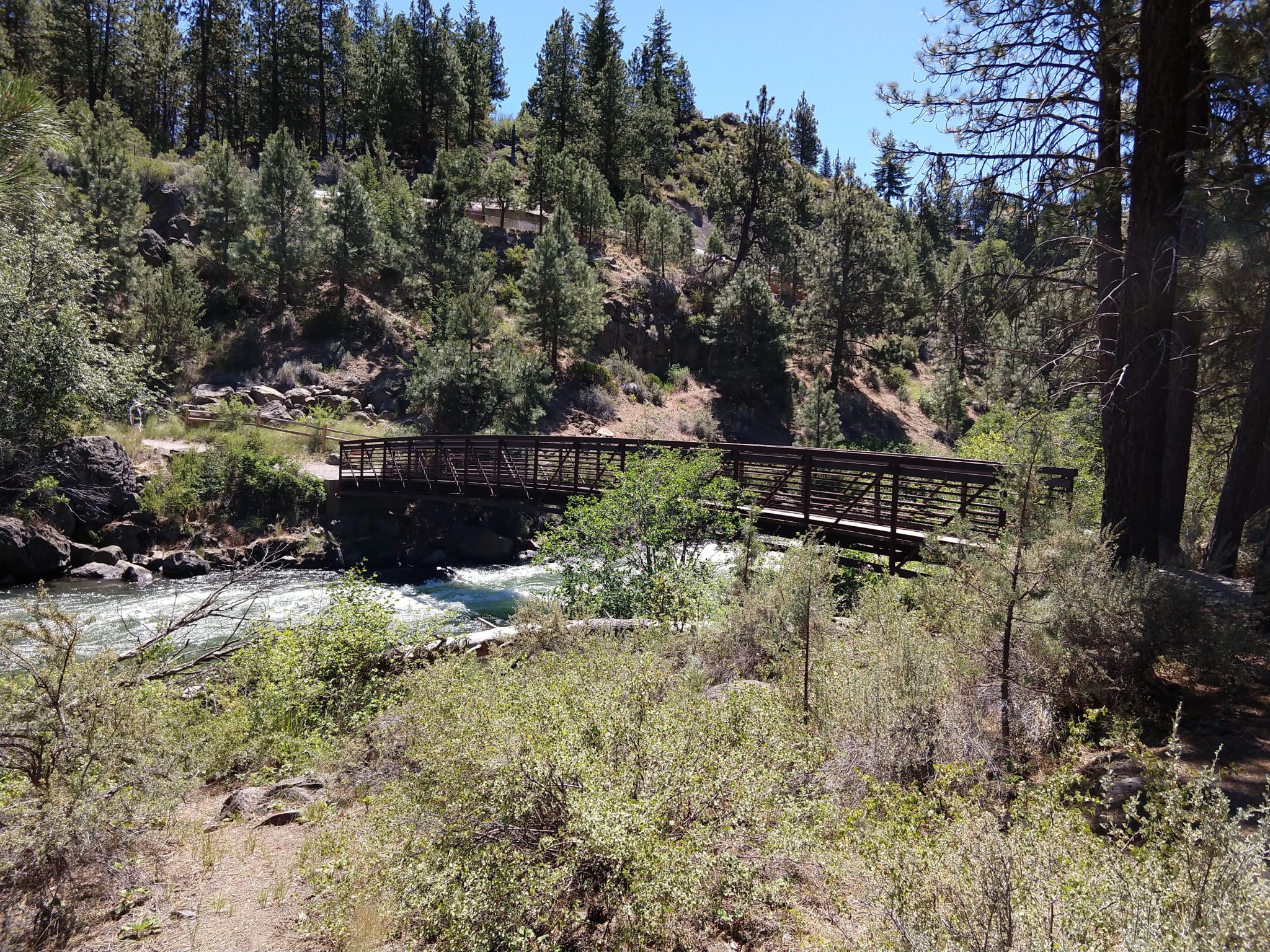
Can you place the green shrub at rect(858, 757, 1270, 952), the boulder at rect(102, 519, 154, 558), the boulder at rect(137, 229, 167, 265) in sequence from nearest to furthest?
the green shrub at rect(858, 757, 1270, 952) → the boulder at rect(102, 519, 154, 558) → the boulder at rect(137, 229, 167, 265)

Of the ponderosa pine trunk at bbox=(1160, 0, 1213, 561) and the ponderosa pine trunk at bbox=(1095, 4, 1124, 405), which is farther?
the ponderosa pine trunk at bbox=(1095, 4, 1124, 405)

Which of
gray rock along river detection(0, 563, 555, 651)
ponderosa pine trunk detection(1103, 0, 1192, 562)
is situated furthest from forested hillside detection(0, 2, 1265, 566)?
gray rock along river detection(0, 563, 555, 651)

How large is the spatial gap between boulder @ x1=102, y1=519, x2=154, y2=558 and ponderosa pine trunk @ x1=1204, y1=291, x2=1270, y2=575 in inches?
915

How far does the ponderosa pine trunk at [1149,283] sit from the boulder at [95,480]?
21.7 m

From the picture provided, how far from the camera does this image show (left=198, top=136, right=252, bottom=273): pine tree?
32750mm

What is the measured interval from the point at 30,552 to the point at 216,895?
16801 mm

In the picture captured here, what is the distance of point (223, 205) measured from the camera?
108ft

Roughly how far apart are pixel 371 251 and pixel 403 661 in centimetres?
3117

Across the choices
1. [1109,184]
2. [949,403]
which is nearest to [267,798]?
[1109,184]

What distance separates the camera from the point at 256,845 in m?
4.43

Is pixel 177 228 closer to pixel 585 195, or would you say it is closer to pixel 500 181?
pixel 500 181

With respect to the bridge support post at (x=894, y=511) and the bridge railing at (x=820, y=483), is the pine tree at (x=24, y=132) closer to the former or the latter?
the bridge railing at (x=820, y=483)

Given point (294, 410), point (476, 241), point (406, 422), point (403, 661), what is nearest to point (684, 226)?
point (476, 241)

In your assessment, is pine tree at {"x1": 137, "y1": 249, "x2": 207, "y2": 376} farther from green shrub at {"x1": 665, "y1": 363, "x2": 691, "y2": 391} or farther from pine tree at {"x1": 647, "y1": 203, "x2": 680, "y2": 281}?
pine tree at {"x1": 647, "y1": 203, "x2": 680, "y2": 281}
